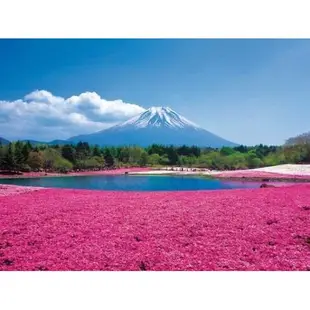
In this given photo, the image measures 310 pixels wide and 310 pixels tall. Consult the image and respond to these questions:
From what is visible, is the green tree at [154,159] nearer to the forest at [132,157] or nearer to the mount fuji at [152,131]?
the forest at [132,157]

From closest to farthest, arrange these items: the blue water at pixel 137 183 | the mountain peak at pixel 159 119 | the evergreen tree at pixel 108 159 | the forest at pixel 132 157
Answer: the mountain peak at pixel 159 119 < the forest at pixel 132 157 < the blue water at pixel 137 183 < the evergreen tree at pixel 108 159

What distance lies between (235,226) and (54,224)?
11.2 ft

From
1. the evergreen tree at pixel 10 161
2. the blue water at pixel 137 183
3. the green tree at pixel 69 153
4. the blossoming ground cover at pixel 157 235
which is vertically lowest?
the blossoming ground cover at pixel 157 235

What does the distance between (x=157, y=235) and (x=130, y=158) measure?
48.7 feet

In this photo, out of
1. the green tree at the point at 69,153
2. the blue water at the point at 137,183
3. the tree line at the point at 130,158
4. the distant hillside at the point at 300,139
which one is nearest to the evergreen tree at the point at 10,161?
the tree line at the point at 130,158

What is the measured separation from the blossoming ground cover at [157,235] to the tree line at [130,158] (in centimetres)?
550

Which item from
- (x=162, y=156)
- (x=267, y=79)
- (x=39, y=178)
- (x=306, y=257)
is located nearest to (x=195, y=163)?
(x=162, y=156)

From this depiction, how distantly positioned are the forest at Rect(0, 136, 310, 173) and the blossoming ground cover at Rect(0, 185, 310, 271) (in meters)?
5.10

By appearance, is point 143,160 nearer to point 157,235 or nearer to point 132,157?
point 132,157

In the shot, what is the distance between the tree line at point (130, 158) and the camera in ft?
45.3

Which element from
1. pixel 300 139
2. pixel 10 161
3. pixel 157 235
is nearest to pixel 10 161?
pixel 10 161

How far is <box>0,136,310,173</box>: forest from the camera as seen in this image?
13453 mm

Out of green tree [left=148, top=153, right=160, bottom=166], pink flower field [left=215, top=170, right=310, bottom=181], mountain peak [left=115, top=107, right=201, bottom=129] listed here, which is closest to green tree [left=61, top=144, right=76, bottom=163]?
green tree [left=148, top=153, right=160, bottom=166]

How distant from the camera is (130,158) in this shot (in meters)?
20.9
